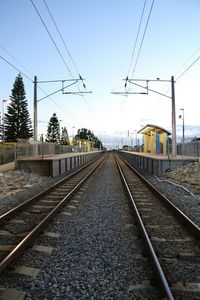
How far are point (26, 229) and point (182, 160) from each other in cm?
1615

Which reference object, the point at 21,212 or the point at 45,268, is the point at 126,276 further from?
the point at 21,212

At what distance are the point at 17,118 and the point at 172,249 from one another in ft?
255

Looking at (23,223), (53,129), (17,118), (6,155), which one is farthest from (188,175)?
(53,129)

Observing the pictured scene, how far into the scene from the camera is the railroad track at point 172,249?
13.8ft

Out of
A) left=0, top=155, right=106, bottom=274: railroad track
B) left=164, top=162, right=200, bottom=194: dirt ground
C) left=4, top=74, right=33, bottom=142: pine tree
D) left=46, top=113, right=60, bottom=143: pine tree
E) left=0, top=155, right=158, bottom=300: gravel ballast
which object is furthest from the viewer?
left=46, top=113, right=60, bottom=143: pine tree

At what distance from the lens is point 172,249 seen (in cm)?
588

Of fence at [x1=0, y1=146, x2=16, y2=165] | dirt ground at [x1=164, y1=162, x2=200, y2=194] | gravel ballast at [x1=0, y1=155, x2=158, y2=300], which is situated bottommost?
gravel ballast at [x1=0, y1=155, x2=158, y2=300]

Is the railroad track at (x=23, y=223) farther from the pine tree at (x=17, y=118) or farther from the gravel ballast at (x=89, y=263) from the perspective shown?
the pine tree at (x=17, y=118)

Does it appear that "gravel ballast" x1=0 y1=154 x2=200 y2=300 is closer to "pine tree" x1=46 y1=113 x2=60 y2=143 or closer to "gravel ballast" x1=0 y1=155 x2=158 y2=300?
A: "gravel ballast" x1=0 y1=155 x2=158 y2=300

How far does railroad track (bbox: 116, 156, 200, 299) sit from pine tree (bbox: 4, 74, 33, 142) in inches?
2835

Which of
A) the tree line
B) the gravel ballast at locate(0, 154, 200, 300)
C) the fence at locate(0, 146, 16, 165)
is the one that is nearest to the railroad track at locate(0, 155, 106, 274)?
the gravel ballast at locate(0, 154, 200, 300)

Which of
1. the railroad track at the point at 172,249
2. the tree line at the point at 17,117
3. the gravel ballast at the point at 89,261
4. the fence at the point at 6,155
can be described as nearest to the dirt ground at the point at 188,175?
the railroad track at the point at 172,249

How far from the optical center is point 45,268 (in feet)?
16.1

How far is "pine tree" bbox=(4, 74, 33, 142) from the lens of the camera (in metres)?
79.0
